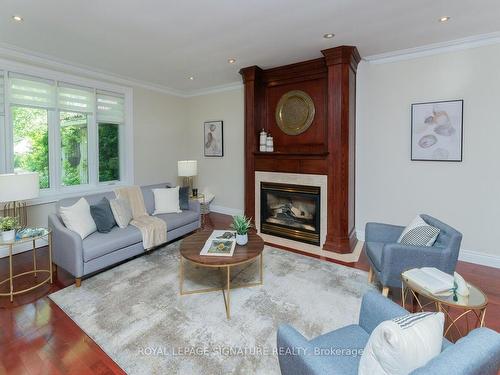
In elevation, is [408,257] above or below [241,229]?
below

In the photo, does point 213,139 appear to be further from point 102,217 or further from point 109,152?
point 102,217

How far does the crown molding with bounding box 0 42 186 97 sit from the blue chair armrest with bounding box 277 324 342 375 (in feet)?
15.1

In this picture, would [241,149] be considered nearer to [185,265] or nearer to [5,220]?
[185,265]

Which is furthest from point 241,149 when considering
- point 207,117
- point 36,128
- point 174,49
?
point 36,128

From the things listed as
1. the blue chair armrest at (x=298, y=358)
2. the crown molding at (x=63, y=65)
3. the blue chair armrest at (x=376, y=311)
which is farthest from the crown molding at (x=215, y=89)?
the blue chair armrest at (x=298, y=358)

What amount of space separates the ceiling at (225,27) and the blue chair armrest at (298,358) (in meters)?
2.70

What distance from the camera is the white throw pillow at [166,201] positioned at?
4.35 metres

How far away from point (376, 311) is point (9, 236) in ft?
10.8

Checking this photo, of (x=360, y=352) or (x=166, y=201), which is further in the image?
Answer: (x=166, y=201)

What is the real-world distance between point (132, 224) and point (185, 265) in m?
0.98

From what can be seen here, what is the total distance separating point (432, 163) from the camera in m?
3.62

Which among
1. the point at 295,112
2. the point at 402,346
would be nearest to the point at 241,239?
the point at 402,346

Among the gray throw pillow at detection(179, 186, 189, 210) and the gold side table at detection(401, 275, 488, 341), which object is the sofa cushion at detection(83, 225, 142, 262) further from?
the gold side table at detection(401, 275, 488, 341)

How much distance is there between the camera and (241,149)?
18.3 feet
